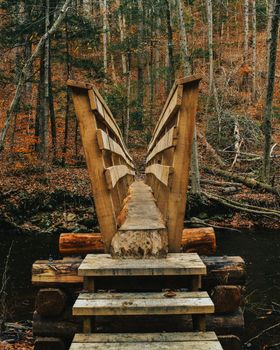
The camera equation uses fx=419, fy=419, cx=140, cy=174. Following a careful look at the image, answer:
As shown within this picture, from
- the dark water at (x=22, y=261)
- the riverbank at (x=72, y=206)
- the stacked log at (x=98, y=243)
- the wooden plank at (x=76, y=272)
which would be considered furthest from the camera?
the riverbank at (x=72, y=206)

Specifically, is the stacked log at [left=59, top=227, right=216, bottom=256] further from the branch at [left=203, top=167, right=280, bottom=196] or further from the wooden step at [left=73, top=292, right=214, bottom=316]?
the branch at [left=203, top=167, right=280, bottom=196]

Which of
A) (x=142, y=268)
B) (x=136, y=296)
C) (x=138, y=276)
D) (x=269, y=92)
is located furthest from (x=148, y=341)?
(x=269, y=92)

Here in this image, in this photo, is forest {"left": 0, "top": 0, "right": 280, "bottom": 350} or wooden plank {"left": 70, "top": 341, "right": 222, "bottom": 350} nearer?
wooden plank {"left": 70, "top": 341, "right": 222, "bottom": 350}

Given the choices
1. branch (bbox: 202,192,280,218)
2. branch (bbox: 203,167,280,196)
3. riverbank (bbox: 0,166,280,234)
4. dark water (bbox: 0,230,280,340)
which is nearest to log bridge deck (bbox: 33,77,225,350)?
dark water (bbox: 0,230,280,340)

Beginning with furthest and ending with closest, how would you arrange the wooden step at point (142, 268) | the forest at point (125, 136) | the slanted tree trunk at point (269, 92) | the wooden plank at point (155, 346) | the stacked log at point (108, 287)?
the slanted tree trunk at point (269, 92) < the forest at point (125, 136) < the stacked log at point (108, 287) < the wooden step at point (142, 268) < the wooden plank at point (155, 346)

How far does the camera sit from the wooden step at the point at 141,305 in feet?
8.57

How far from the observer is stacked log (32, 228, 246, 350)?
3279mm

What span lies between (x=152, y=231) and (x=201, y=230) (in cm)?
128

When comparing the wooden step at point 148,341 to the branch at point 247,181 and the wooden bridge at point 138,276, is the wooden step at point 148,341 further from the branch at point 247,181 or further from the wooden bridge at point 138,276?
the branch at point 247,181

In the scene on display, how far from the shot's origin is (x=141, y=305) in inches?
104

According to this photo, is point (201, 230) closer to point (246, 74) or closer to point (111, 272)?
point (111, 272)

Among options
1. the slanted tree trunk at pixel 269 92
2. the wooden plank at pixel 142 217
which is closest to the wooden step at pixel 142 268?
the wooden plank at pixel 142 217

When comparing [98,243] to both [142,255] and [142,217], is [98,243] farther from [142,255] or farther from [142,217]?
[142,255]

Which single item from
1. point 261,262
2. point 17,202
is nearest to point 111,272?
point 261,262
